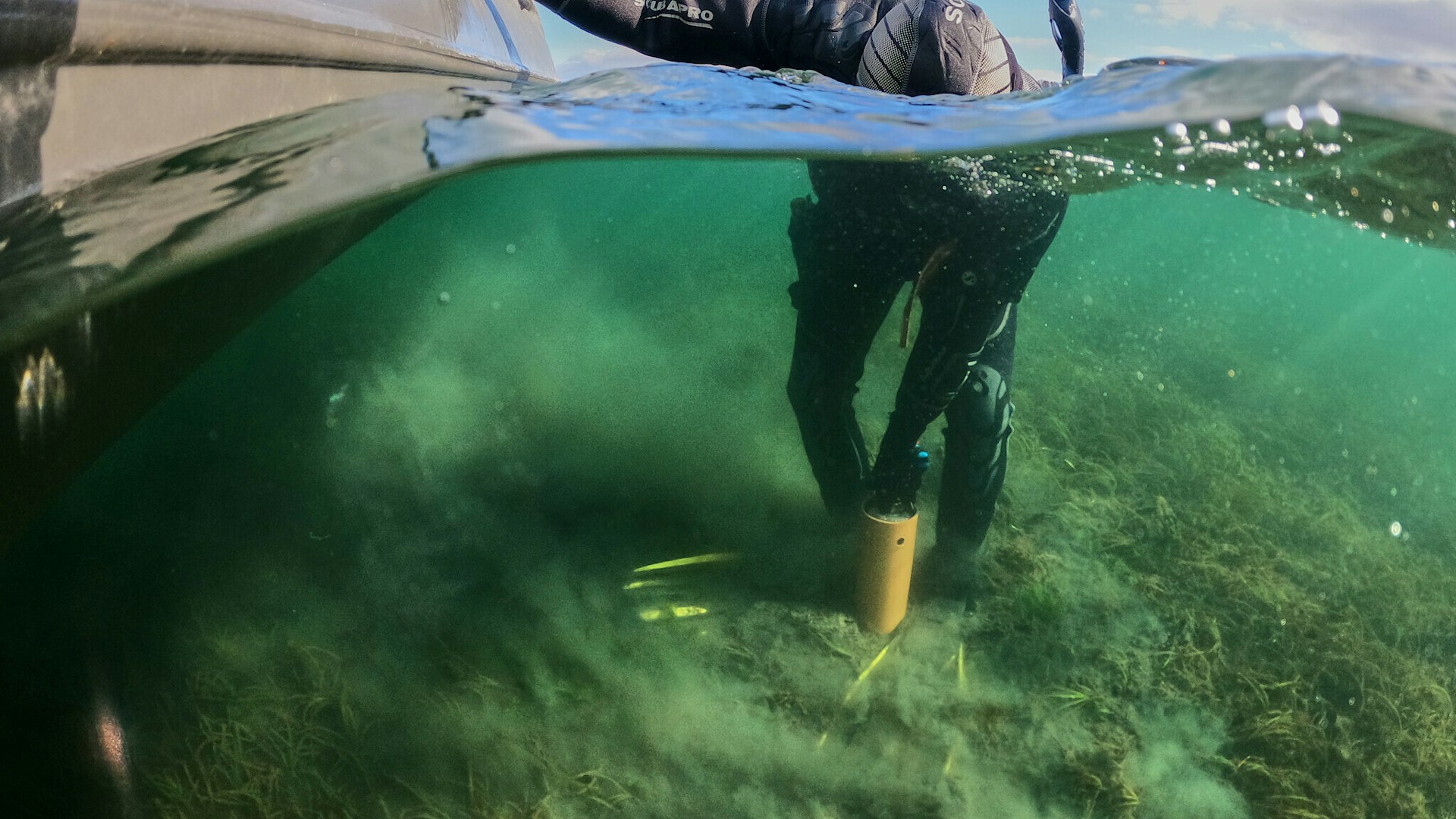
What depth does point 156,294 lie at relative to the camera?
78.2 inches

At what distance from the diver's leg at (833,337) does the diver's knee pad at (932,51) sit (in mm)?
869

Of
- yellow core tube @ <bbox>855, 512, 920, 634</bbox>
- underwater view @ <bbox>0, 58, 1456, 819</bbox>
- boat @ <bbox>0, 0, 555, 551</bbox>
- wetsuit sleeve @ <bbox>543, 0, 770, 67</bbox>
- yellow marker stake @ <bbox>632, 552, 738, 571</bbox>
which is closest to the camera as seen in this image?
boat @ <bbox>0, 0, 555, 551</bbox>

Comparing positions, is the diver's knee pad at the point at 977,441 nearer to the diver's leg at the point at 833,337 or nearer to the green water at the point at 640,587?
the green water at the point at 640,587

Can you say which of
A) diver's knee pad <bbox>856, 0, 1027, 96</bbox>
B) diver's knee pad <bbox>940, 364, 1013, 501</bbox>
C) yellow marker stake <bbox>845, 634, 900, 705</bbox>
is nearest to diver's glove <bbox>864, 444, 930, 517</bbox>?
diver's knee pad <bbox>940, 364, 1013, 501</bbox>

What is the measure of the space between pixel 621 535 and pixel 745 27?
279 cm

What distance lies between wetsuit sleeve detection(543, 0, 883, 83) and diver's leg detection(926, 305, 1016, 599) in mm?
1680

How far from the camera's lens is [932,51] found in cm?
358

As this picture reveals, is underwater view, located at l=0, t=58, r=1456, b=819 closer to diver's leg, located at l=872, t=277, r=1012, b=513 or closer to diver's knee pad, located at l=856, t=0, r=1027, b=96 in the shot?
diver's leg, located at l=872, t=277, r=1012, b=513

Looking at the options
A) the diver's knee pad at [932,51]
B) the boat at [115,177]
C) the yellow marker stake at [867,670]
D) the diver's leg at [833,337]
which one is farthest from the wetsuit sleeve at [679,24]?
the yellow marker stake at [867,670]

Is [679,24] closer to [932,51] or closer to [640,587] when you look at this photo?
[932,51]

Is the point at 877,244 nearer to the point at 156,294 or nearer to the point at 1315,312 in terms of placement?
the point at 156,294

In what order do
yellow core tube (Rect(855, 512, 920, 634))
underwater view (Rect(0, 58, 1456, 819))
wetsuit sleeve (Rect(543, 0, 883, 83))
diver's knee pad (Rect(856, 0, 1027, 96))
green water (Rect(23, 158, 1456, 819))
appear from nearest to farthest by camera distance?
underwater view (Rect(0, 58, 1456, 819)) < green water (Rect(23, 158, 1456, 819)) < yellow core tube (Rect(855, 512, 920, 634)) < diver's knee pad (Rect(856, 0, 1027, 96)) < wetsuit sleeve (Rect(543, 0, 883, 83))

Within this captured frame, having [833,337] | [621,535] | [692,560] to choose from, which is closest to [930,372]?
[833,337]

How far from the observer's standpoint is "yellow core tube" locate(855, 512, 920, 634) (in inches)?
134
